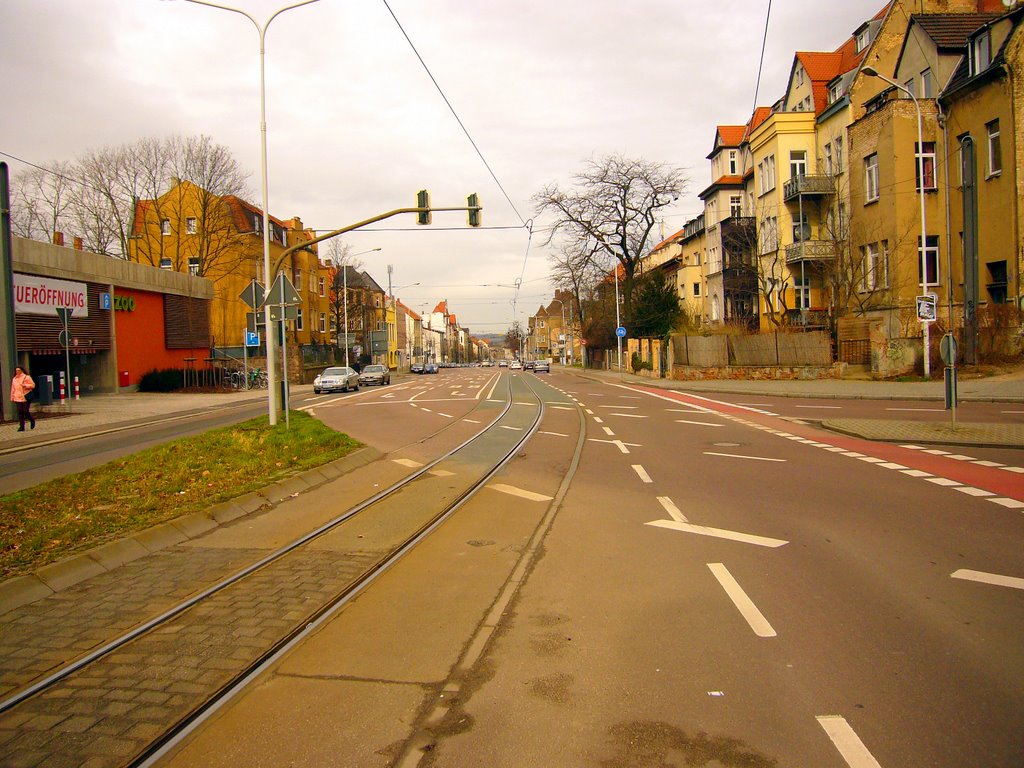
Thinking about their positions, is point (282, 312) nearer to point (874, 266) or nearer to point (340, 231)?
point (340, 231)

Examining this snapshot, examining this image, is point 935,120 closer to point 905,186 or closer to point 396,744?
point 905,186

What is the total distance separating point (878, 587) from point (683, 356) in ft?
124

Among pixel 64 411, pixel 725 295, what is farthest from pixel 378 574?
pixel 725 295

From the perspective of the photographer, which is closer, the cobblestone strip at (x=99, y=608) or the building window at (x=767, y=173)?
the cobblestone strip at (x=99, y=608)

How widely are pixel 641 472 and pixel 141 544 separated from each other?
6.95 meters

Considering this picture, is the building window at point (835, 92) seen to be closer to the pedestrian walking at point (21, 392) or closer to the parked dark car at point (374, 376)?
the parked dark car at point (374, 376)

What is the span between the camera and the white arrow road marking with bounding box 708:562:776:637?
4771 mm

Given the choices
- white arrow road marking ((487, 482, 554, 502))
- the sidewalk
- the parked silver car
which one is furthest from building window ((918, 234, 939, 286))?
white arrow road marking ((487, 482, 554, 502))

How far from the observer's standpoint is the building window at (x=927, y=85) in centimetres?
3412

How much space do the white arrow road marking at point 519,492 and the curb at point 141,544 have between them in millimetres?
2606

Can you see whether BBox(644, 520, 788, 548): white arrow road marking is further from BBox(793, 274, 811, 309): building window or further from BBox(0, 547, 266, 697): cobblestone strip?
BBox(793, 274, 811, 309): building window

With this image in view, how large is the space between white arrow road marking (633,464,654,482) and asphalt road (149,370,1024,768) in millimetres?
1323

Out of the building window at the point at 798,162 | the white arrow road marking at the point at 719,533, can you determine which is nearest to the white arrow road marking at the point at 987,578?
the white arrow road marking at the point at 719,533

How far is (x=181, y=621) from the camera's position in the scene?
5219 millimetres
